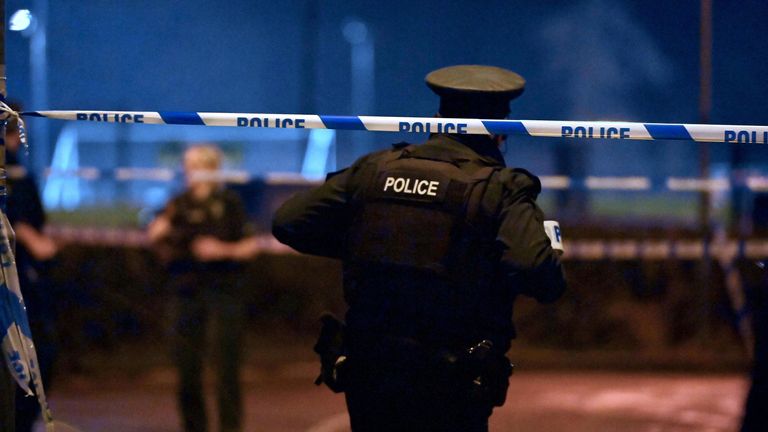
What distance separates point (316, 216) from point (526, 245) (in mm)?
690

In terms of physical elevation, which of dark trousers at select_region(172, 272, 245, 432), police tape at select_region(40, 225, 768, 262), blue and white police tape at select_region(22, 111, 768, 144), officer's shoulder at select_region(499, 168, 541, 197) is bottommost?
police tape at select_region(40, 225, 768, 262)

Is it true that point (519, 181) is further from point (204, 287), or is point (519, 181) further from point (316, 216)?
point (204, 287)

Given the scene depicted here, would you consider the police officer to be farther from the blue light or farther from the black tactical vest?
the blue light

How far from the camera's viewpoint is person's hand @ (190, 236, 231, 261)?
600 cm

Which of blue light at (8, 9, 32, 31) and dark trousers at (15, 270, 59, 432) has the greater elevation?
blue light at (8, 9, 32, 31)

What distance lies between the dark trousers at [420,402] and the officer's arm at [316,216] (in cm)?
44

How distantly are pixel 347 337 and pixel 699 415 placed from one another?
4647 mm

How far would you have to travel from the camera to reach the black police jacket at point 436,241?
3348 millimetres

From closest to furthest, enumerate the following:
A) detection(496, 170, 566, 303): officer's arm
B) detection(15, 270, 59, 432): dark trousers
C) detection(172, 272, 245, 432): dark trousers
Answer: detection(496, 170, 566, 303): officer's arm
detection(15, 270, 59, 432): dark trousers
detection(172, 272, 245, 432): dark trousers

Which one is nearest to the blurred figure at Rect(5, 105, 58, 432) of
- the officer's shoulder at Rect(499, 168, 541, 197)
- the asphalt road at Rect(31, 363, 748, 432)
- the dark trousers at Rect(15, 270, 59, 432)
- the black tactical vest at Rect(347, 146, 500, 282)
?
the dark trousers at Rect(15, 270, 59, 432)

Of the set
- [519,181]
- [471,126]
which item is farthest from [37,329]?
[519,181]

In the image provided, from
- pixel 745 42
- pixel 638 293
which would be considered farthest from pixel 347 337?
pixel 745 42

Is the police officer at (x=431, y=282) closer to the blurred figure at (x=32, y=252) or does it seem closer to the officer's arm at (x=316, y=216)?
the officer's arm at (x=316, y=216)

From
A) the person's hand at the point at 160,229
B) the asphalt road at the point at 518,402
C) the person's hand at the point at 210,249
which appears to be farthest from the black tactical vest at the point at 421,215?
the asphalt road at the point at 518,402
